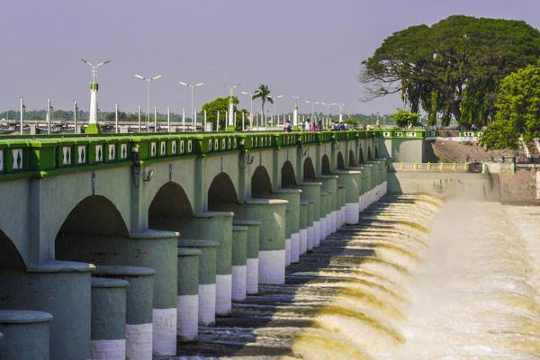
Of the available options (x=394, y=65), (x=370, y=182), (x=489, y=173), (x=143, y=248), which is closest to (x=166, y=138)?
(x=143, y=248)

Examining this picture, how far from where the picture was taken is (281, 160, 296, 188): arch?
258 ft

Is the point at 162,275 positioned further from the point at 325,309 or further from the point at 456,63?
the point at 456,63

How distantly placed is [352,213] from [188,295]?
4840 centimetres

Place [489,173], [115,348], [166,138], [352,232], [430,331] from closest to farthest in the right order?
[115,348] < [166,138] < [430,331] < [352,232] < [489,173]

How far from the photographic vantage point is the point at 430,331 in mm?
52469

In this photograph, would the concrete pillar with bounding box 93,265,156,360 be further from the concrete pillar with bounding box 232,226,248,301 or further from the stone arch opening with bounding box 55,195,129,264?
the concrete pillar with bounding box 232,226,248,301

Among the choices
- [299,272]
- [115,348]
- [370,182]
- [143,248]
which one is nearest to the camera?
[115,348]

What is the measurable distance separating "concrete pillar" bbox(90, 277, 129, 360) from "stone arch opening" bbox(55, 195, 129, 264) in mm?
5185

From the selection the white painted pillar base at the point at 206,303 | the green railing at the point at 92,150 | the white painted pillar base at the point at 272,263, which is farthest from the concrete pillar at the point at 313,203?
the white painted pillar base at the point at 206,303

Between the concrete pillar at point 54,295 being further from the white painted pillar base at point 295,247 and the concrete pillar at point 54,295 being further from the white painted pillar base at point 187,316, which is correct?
the white painted pillar base at point 295,247

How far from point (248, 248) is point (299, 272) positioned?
8428mm

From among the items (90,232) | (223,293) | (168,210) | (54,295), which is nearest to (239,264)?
(223,293)

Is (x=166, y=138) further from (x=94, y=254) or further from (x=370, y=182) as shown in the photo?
(x=370, y=182)

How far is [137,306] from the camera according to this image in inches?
1572
